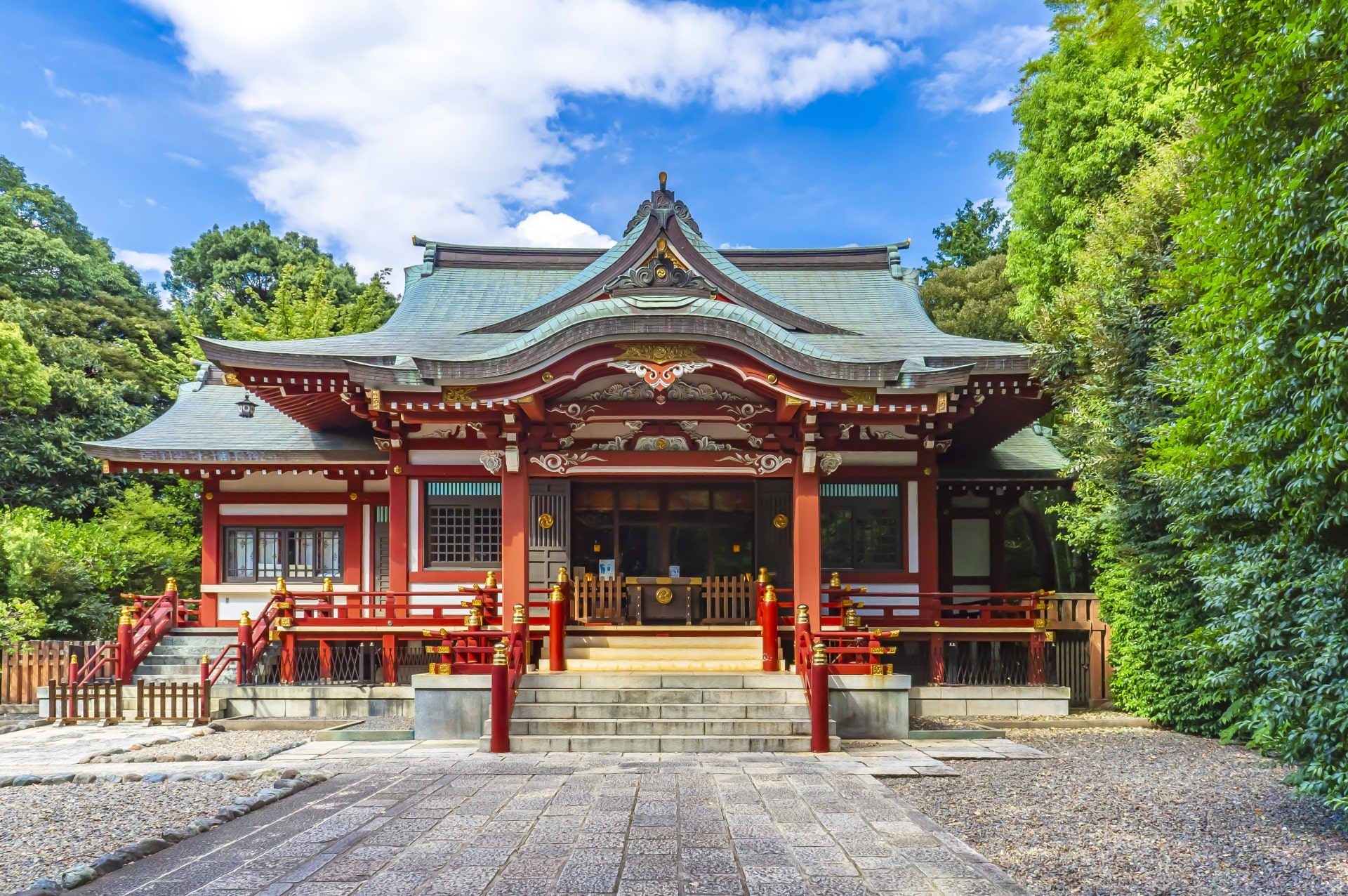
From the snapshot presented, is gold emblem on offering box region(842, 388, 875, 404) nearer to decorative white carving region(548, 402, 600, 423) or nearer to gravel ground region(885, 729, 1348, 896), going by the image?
decorative white carving region(548, 402, 600, 423)

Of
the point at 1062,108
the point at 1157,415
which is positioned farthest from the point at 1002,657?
the point at 1062,108

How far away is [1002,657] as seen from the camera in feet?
40.1

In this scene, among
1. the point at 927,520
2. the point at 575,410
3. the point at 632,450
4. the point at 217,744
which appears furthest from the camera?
the point at 927,520

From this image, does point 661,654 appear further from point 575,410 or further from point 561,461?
point 575,410

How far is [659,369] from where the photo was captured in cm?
1003

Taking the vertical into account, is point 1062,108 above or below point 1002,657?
above

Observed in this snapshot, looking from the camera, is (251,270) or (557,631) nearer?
(557,631)

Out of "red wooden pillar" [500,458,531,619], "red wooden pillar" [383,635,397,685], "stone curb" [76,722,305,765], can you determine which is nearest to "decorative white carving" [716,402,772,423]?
"red wooden pillar" [500,458,531,619]

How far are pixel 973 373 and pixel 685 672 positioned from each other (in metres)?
5.52

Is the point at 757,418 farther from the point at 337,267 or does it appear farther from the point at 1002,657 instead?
the point at 337,267

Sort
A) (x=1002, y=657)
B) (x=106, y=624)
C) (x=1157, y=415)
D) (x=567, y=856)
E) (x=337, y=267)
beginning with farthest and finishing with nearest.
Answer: (x=337, y=267) → (x=106, y=624) → (x=1002, y=657) → (x=1157, y=415) → (x=567, y=856)

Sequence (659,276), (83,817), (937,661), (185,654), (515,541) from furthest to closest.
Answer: (185,654) < (659,276) < (937,661) < (515,541) < (83,817)

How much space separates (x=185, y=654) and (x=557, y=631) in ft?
22.1

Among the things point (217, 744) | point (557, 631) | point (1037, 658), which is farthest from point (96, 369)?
point (1037, 658)
